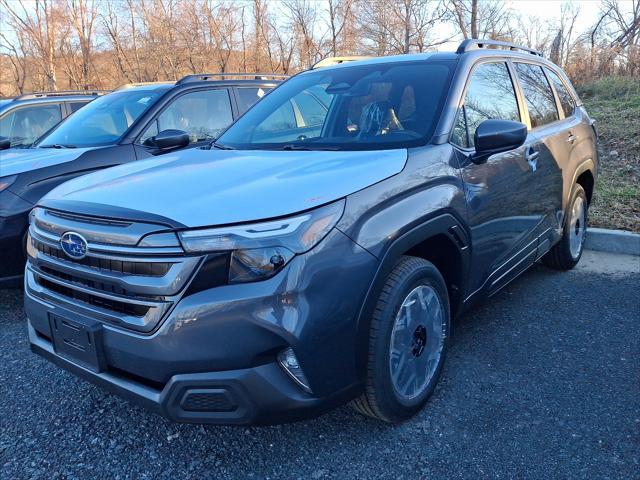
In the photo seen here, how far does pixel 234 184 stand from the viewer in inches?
88.0

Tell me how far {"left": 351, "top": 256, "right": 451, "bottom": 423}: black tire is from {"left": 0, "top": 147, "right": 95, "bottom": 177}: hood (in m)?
3.12

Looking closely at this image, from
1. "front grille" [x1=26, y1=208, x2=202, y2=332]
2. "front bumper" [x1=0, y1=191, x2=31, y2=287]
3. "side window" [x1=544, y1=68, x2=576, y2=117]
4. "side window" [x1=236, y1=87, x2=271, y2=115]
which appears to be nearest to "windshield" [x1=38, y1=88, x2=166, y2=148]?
"side window" [x1=236, y1=87, x2=271, y2=115]

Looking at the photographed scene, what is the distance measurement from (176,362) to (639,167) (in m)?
6.82

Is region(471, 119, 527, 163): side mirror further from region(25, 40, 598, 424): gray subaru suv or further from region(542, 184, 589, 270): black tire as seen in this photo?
region(542, 184, 589, 270): black tire

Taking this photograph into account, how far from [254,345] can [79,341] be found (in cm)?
81

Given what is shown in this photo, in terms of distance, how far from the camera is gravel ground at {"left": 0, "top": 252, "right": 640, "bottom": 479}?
228 cm

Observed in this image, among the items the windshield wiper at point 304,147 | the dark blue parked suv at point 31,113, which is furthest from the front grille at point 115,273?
the dark blue parked suv at point 31,113

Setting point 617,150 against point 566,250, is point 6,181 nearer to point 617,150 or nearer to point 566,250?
point 566,250

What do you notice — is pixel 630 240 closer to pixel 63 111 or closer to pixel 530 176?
pixel 530 176

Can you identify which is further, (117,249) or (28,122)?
(28,122)

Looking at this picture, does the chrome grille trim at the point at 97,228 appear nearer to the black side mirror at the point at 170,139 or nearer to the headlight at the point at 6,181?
the headlight at the point at 6,181

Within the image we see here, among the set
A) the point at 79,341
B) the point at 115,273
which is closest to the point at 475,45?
the point at 115,273

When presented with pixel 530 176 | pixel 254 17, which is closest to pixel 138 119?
pixel 530 176

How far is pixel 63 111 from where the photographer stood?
309 inches
